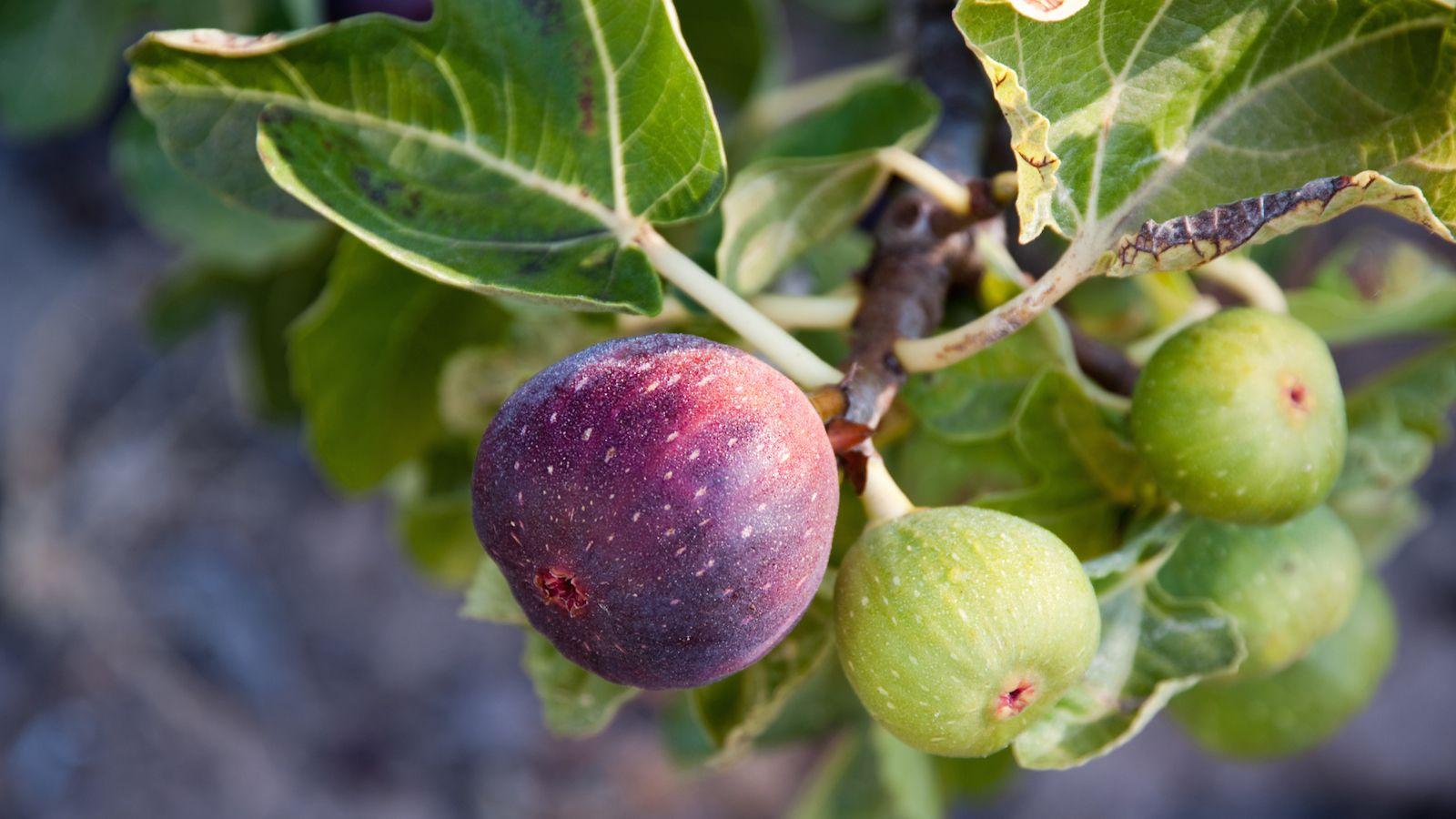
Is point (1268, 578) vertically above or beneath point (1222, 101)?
beneath

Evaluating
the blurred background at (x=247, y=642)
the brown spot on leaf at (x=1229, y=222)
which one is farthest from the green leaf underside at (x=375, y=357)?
the blurred background at (x=247, y=642)

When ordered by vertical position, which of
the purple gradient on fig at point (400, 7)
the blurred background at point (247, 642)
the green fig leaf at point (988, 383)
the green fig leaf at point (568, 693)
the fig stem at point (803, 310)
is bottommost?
the blurred background at point (247, 642)

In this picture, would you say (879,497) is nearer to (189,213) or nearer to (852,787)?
(852,787)

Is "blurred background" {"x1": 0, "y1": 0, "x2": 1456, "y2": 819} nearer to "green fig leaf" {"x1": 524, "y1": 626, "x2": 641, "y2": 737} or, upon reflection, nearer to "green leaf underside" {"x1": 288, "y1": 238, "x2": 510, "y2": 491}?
"green leaf underside" {"x1": 288, "y1": 238, "x2": 510, "y2": 491}

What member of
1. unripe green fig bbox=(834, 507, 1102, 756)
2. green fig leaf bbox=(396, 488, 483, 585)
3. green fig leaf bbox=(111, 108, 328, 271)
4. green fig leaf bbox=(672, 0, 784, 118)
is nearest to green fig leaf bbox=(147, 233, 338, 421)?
green fig leaf bbox=(111, 108, 328, 271)

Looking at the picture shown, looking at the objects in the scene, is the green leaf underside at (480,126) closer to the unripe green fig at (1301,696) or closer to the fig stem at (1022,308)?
the fig stem at (1022,308)

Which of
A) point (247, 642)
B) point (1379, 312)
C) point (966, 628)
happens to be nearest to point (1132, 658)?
point (966, 628)
